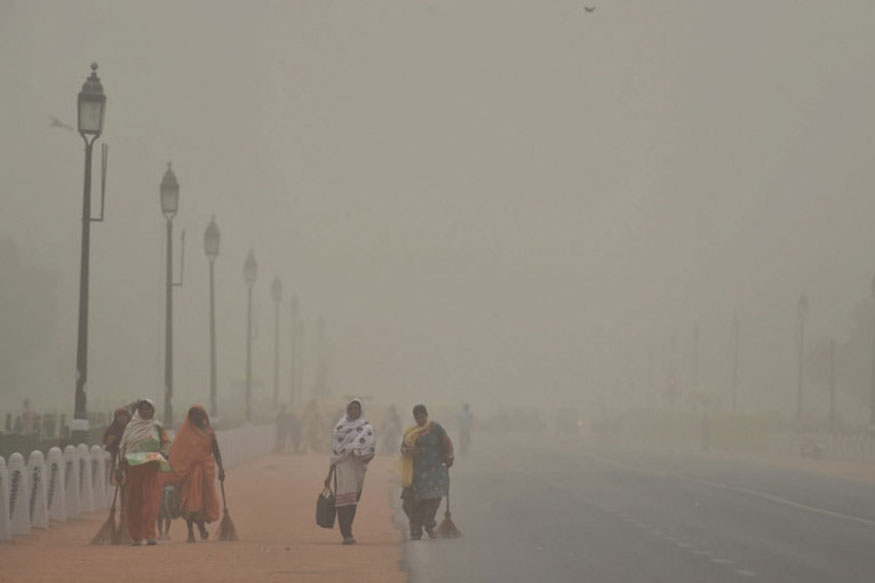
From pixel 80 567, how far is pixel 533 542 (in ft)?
23.3

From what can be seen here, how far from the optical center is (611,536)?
2550 centimetres

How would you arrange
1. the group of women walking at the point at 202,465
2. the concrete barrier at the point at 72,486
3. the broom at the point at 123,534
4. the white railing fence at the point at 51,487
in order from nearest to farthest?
the group of women walking at the point at 202,465
the broom at the point at 123,534
the white railing fence at the point at 51,487
the concrete barrier at the point at 72,486

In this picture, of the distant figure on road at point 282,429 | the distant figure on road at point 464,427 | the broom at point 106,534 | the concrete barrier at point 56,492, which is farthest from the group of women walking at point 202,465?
the distant figure on road at point 282,429

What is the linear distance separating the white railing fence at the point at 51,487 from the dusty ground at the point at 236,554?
26cm

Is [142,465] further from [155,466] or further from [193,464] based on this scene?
[193,464]

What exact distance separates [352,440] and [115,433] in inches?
116

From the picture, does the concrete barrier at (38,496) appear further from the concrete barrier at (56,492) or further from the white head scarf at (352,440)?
the white head scarf at (352,440)

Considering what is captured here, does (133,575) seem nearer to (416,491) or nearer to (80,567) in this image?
(80,567)

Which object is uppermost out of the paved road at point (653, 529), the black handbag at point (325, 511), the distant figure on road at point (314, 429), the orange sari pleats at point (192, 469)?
the orange sari pleats at point (192, 469)

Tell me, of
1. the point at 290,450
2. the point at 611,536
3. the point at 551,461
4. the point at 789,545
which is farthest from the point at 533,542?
the point at 290,450

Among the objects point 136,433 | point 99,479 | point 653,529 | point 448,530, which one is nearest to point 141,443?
point 136,433

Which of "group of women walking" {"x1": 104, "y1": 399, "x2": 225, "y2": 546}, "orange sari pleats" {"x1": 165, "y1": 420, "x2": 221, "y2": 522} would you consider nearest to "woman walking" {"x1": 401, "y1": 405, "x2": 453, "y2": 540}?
Answer: "group of women walking" {"x1": 104, "y1": 399, "x2": 225, "y2": 546}

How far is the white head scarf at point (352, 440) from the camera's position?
23.8 m

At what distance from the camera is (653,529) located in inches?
1068
